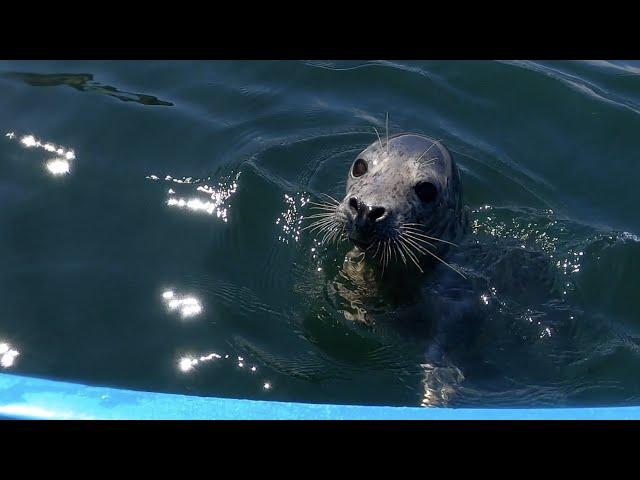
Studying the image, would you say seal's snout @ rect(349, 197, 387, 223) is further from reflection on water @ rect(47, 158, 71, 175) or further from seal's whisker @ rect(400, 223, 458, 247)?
reflection on water @ rect(47, 158, 71, 175)

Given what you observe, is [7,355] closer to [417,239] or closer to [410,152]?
[417,239]

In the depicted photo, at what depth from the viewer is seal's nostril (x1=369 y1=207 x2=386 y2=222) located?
464 cm

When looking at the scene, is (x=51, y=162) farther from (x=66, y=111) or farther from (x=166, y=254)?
(x=166, y=254)

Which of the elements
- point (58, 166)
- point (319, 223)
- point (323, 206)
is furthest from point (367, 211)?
point (58, 166)

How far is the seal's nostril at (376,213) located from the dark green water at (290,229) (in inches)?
30.6

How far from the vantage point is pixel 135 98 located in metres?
7.62

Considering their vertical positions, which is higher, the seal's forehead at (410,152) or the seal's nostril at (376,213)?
the seal's forehead at (410,152)

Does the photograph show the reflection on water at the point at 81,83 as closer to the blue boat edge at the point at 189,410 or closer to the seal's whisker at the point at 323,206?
the seal's whisker at the point at 323,206

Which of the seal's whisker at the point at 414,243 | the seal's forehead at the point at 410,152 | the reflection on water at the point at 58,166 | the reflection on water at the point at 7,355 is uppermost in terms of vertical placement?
the reflection on water at the point at 58,166

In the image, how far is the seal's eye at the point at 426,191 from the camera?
200 inches

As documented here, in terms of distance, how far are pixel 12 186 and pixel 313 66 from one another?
3610mm

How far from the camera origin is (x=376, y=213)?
4.66 meters

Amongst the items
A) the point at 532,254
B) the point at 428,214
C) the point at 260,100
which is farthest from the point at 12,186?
the point at 532,254

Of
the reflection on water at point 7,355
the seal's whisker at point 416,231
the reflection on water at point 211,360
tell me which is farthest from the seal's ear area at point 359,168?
the reflection on water at point 7,355
